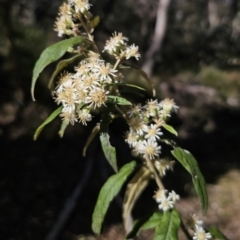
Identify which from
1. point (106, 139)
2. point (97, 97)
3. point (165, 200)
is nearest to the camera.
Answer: point (97, 97)

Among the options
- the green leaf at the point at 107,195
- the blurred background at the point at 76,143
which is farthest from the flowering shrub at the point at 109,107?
the blurred background at the point at 76,143

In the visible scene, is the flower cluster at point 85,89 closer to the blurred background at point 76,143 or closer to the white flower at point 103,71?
the white flower at point 103,71

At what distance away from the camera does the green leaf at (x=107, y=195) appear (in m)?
1.23

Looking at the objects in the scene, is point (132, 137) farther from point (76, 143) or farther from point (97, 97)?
point (76, 143)

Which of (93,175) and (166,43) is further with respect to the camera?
(166,43)

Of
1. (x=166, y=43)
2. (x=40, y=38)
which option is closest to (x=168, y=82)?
(x=40, y=38)

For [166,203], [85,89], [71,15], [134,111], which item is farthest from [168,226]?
[71,15]

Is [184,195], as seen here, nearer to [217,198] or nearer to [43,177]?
[217,198]

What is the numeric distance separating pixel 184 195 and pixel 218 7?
788 centimetres

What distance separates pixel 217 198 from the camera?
371 centimetres

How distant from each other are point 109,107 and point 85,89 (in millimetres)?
106

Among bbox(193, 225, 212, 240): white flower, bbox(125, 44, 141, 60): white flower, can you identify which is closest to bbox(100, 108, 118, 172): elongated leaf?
bbox(125, 44, 141, 60): white flower

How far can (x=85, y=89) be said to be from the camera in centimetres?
101

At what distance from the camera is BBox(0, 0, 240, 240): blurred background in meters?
3.25
